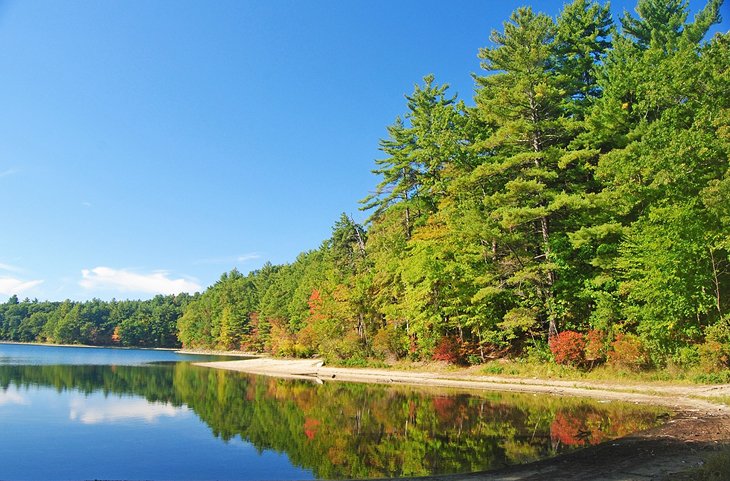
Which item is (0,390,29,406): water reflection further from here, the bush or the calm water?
the bush

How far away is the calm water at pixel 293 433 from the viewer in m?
12.9

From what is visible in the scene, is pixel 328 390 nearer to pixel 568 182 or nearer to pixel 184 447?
pixel 184 447

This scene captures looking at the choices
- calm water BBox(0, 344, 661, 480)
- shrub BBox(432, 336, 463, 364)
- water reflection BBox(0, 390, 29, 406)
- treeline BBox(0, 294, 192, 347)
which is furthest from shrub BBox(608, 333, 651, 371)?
treeline BBox(0, 294, 192, 347)

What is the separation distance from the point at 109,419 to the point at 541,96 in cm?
3103

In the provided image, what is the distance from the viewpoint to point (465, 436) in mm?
15844

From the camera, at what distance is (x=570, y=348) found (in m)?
28.2

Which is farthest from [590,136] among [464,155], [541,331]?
[541,331]

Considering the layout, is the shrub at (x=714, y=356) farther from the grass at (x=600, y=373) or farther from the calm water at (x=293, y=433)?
the calm water at (x=293, y=433)

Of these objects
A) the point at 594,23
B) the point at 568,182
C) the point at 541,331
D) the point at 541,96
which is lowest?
the point at 541,331

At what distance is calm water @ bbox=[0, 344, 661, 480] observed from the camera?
1295cm

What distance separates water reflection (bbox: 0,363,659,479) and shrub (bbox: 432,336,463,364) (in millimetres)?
7696

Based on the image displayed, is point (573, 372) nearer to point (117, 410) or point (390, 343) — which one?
point (390, 343)

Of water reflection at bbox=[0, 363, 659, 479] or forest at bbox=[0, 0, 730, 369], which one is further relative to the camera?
forest at bbox=[0, 0, 730, 369]

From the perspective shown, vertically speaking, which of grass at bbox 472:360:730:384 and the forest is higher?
the forest
